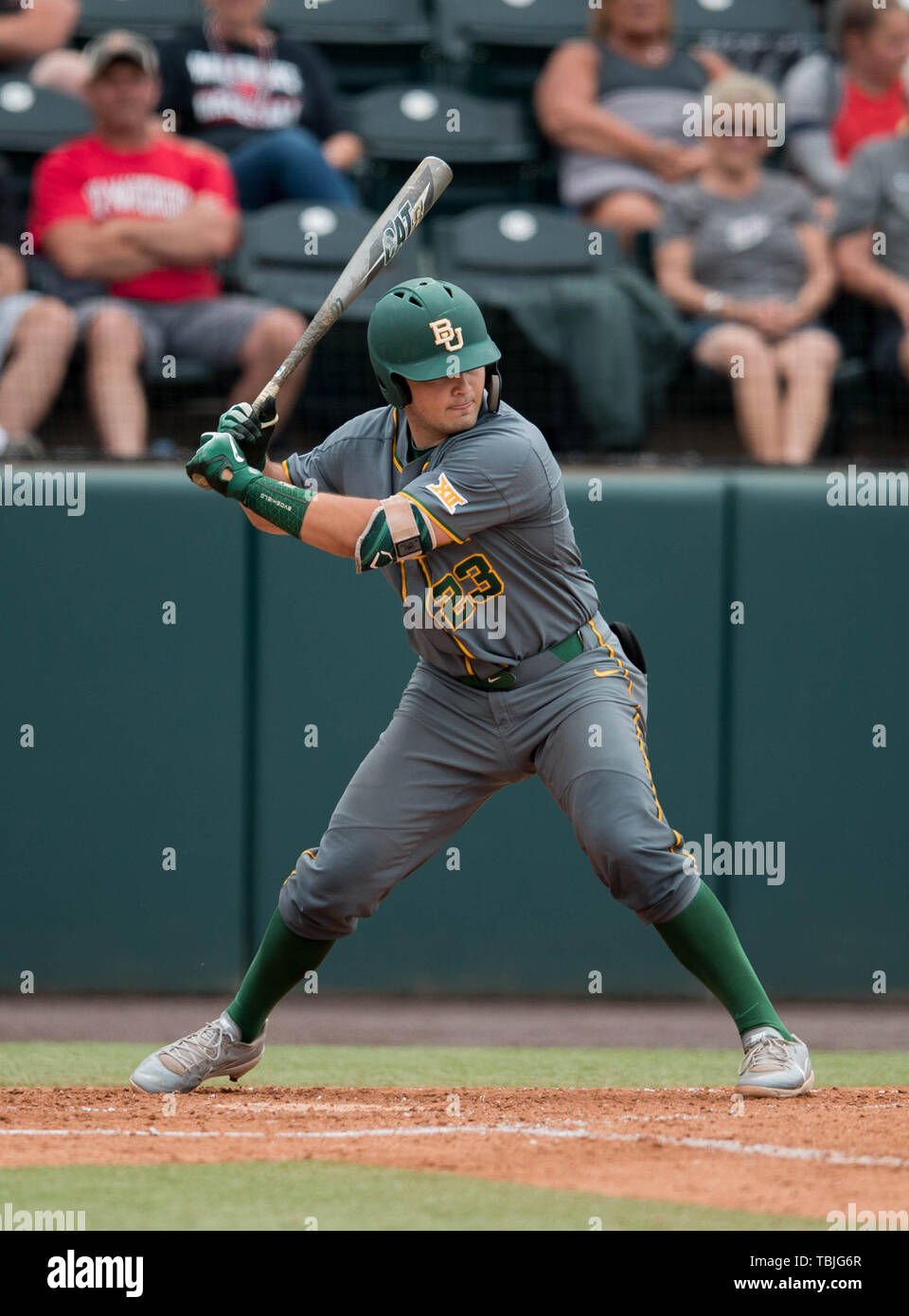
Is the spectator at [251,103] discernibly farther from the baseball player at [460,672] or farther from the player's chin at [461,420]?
the player's chin at [461,420]

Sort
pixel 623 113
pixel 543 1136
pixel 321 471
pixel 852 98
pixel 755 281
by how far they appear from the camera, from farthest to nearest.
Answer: pixel 852 98
pixel 623 113
pixel 755 281
pixel 321 471
pixel 543 1136

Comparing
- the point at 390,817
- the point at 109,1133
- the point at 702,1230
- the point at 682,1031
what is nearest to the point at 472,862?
the point at 682,1031

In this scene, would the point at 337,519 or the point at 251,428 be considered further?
the point at 251,428

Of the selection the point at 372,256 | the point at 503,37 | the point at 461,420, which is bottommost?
the point at 461,420

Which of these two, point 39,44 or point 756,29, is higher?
point 756,29

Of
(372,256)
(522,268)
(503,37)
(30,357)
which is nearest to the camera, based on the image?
(372,256)

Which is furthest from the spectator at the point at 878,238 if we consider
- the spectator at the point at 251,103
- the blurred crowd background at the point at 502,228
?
the spectator at the point at 251,103

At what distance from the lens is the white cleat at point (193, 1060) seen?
366cm

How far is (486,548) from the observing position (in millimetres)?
3508

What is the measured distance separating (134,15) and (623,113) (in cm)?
203

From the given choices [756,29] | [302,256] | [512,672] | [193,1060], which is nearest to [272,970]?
[193,1060]

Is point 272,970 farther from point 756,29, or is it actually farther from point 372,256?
point 756,29

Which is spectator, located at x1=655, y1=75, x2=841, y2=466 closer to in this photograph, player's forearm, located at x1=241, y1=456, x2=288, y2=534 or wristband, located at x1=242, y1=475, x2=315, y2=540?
player's forearm, located at x1=241, y1=456, x2=288, y2=534
